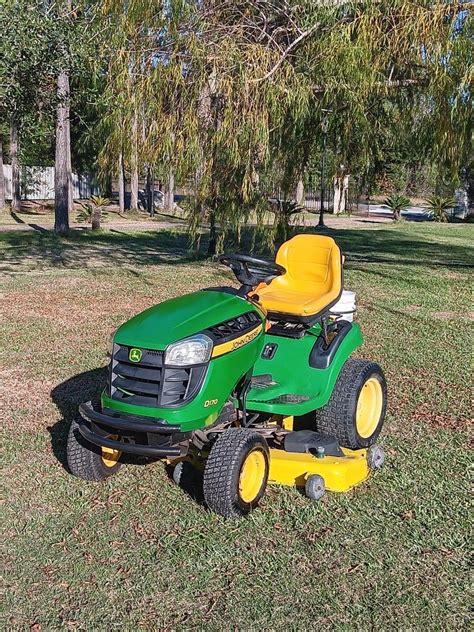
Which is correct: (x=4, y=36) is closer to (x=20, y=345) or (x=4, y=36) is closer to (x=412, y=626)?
(x=20, y=345)

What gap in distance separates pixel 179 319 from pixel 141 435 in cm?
57

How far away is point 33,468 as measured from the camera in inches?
156

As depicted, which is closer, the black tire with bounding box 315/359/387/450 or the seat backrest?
the black tire with bounding box 315/359/387/450

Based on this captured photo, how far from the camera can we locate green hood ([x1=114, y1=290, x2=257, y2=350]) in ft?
10.8

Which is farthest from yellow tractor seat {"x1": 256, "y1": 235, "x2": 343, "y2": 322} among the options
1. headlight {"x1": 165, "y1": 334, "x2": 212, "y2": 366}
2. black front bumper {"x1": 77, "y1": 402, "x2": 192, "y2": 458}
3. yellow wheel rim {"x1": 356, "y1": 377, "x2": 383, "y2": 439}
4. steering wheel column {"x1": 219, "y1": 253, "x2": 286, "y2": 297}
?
black front bumper {"x1": 77, "y1": 402, "x2": 192, "y2": 458}

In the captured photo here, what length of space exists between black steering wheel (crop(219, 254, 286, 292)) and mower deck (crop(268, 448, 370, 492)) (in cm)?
92

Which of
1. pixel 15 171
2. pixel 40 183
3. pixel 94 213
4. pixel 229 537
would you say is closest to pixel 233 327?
pixel 229 537

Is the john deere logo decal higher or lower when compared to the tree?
lower

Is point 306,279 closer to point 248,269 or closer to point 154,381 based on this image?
point 248,269

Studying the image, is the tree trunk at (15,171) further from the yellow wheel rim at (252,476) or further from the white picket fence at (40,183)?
the yellow wheel rim at (252,476)

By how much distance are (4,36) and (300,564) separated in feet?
17.1

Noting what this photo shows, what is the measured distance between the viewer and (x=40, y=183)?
3106 centimetres

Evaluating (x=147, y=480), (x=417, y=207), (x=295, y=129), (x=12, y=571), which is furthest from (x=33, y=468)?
(x=417, y=207)

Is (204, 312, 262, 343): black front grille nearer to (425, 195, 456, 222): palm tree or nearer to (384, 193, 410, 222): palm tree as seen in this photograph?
(384, 193, 410, 222): palm tree
